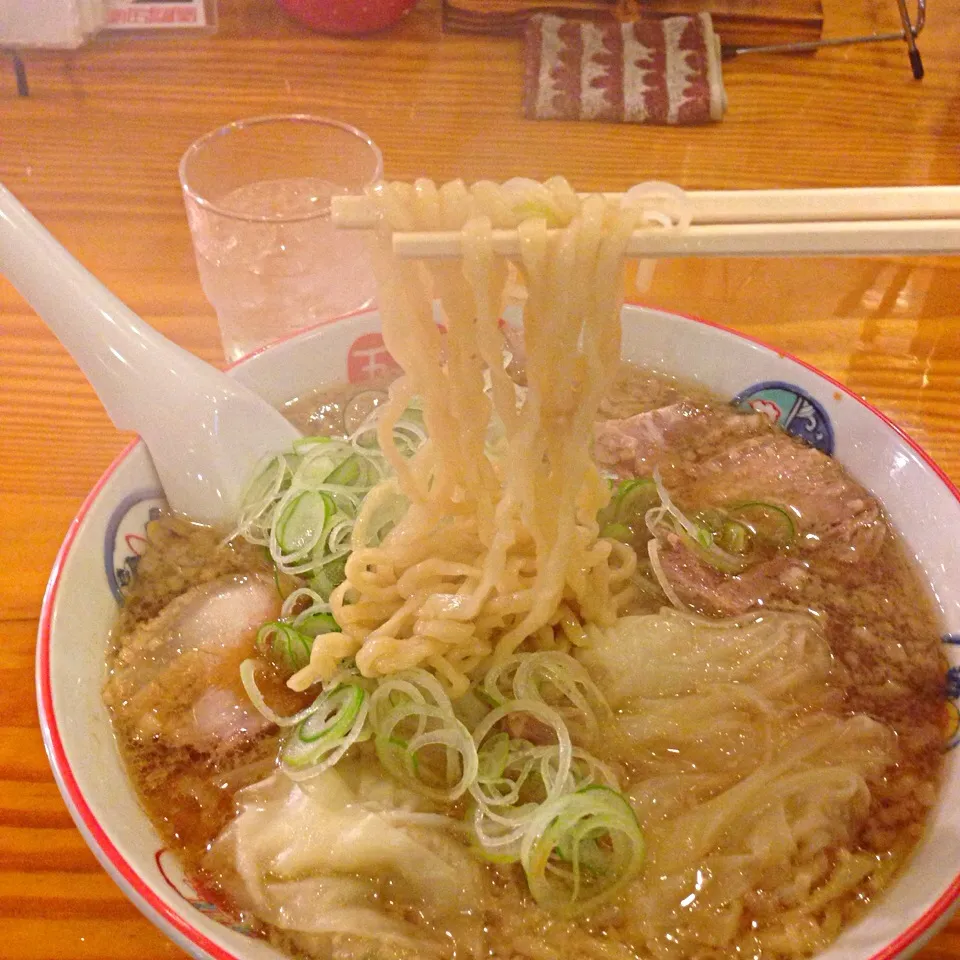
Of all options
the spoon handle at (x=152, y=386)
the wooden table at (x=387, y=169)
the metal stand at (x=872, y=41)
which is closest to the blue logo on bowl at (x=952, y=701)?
the wooden table at (x=387, y=169)

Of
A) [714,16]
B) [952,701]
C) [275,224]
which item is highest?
[714,16]

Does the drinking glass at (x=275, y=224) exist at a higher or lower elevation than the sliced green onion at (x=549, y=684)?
higher

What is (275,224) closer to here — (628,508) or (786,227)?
(628,508)

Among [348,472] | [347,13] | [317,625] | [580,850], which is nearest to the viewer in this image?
[580,850]

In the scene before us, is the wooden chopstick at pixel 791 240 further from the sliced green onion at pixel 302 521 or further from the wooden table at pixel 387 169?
the wooden table at pixel 387 169

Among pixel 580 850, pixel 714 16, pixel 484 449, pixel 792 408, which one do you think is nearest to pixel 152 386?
pixel 484 449

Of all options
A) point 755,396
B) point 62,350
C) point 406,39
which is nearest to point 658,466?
point 755,396

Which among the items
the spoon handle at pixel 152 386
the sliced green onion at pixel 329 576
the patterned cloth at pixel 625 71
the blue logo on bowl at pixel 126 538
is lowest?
the sliced green onion at pixel 329 576

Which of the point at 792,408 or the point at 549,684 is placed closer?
the point at 549,684
